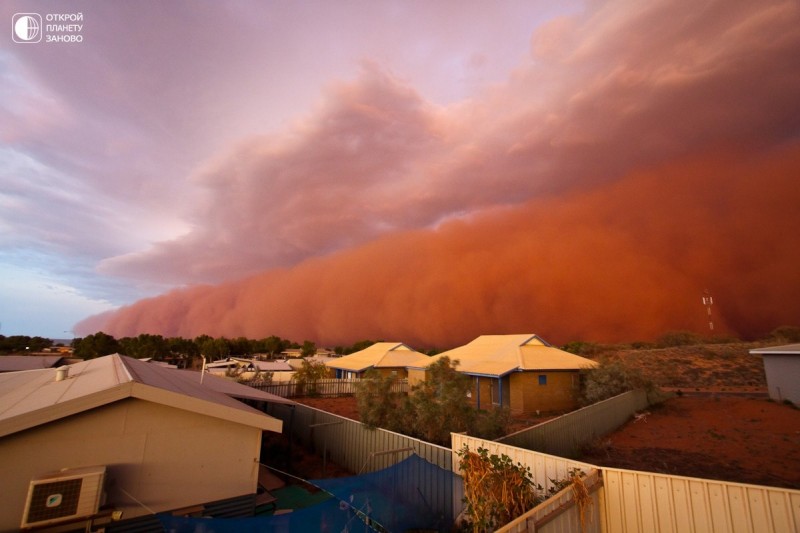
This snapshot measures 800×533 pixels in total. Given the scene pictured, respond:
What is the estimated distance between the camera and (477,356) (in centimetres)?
2664

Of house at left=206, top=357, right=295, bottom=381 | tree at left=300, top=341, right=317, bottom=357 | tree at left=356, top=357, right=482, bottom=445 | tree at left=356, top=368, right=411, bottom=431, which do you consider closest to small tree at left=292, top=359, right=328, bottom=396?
house at left=206, top=357, right=295, bottom=381

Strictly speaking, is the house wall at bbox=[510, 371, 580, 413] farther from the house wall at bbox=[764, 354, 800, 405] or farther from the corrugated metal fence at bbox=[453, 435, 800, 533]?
the corrugated metal fence at bbox=[453, 435, 800, 533]

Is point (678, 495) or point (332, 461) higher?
point (678, 495)

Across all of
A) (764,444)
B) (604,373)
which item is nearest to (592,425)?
(764,444)

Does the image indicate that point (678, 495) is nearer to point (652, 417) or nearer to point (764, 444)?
point (764, 444)

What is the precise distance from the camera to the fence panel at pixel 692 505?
13.6ft

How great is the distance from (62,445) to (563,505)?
299 inches

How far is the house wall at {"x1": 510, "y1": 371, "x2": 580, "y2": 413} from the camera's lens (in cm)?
2147

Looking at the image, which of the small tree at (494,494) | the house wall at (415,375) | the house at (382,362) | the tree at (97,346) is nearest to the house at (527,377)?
the house wall at (415,375)

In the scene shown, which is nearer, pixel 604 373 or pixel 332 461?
pixel 332 461

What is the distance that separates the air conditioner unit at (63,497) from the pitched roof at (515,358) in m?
15.9

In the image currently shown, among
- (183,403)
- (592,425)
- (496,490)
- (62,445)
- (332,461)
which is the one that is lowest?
(332,461)

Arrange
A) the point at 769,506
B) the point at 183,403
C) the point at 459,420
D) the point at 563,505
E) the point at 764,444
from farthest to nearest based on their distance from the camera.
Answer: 1. the point at 764,444
2. the point at 459,420
3. the point at 183,403
4. the point at 563,505
5. the point at 769,506

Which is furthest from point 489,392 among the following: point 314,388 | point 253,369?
point 253,369
